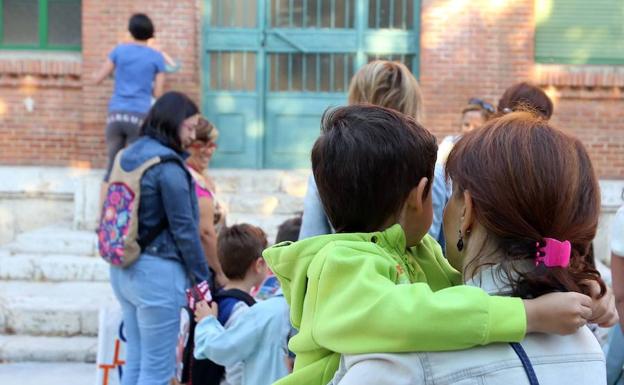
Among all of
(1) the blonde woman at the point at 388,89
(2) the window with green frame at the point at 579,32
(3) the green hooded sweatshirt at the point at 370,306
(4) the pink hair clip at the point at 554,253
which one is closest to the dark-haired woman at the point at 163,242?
(1) the blonde woman at the point at 388,89

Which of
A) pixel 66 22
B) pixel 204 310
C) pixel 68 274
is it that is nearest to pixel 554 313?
pixel 204 310

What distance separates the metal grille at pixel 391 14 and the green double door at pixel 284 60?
11 mm

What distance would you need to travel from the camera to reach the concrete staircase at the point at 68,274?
7.81 m

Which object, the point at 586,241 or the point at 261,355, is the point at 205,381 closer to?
the point at 261,355

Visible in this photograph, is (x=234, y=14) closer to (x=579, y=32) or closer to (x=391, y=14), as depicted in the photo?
(x=391, y=14)

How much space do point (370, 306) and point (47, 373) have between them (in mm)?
6161

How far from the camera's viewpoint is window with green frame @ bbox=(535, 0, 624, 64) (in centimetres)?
1076

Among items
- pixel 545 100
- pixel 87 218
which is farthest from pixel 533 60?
pixel 545 100

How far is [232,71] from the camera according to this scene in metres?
10.9

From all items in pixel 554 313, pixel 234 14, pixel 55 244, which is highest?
pixel 234 14

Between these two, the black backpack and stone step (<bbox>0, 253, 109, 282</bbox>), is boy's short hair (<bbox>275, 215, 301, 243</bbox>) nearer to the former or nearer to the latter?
the black backpack

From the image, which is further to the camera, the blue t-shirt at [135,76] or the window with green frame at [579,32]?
the window with green frame at [579,32]

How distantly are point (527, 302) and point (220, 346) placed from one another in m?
2.50

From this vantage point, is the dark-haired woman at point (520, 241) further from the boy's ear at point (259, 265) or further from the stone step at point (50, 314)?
the stone step at point (50, 314)
